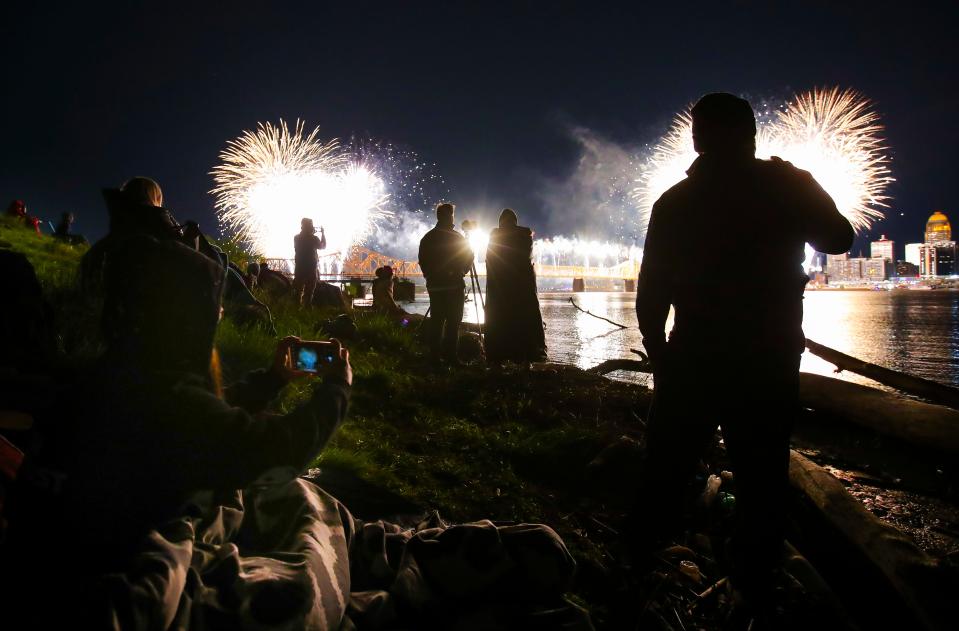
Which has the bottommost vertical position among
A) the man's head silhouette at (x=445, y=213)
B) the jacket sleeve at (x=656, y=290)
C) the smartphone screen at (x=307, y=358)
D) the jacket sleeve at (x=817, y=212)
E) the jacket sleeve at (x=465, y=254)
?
the smartphone screen at (x=307, y=358)

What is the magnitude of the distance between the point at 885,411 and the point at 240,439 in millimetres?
6093

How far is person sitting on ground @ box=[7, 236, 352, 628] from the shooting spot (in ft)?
5.14

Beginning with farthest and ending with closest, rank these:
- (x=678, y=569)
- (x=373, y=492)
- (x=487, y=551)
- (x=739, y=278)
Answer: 1. (x=373, y=492)
2. (x=678, y=569)
3. (x=739, y=278)
4. (x=487, y=551)

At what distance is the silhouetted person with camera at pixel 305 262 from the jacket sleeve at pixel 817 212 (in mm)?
11687

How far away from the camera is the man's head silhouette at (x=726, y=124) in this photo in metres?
2.58

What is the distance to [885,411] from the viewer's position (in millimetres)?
5375

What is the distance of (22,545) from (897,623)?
376 centimetres

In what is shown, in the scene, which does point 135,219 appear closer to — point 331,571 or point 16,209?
point 331,571

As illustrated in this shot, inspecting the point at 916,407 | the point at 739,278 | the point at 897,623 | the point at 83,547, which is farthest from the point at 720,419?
the point at 916,407

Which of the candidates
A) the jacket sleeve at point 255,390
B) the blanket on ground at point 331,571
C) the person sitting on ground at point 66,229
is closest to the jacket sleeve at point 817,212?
the blanket on ground at point 331,571

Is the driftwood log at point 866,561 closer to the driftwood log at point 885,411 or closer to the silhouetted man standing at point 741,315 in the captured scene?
the silhouetted man standing at point 741,315

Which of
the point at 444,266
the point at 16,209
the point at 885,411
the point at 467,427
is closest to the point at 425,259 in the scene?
the point at 444,266

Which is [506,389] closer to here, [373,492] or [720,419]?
[373,492]

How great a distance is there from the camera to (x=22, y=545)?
154 centimetres
